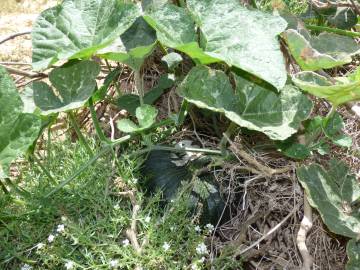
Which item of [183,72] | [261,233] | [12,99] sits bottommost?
[261,233]

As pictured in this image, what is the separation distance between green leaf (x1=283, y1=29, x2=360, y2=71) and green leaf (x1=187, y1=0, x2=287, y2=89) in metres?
0.05

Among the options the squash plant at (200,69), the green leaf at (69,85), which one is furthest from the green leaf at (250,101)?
the green leaf at (69,85)

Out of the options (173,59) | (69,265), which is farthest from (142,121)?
(69,265)

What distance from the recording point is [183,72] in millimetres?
1563

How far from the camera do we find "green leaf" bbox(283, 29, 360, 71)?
50.8 inches

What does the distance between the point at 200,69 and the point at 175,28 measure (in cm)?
12

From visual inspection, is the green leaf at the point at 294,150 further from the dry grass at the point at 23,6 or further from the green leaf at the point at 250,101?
the dry grass at the point at 23,6

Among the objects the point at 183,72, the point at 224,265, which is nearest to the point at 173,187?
the point at 224,265

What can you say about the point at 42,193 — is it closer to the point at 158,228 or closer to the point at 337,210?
the point at 158,228

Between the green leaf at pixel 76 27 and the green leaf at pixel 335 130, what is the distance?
54cm

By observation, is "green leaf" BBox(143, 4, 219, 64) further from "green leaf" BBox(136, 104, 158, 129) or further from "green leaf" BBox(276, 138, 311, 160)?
"green leaf" BBox(276, 138, 311, 160)

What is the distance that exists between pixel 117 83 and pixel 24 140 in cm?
52

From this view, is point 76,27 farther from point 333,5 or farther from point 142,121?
point 333,5

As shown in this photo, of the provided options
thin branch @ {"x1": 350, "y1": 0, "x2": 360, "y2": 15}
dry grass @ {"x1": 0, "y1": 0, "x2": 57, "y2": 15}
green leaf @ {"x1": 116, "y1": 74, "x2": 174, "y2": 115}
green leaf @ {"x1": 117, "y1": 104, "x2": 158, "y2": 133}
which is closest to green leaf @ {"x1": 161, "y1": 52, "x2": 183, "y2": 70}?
green leaf @ {"x1": 116, "y1": 74, "x2": 174, "y2": 115}
